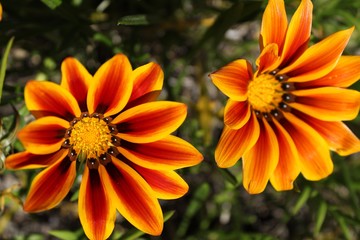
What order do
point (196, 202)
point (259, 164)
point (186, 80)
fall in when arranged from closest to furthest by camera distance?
1. point (259, 164)
2. point (196, 202)
3. point (186, 80)

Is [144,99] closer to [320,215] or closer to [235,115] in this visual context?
[235,115]

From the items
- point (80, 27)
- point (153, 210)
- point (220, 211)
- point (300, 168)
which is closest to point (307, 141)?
point (300, 168)

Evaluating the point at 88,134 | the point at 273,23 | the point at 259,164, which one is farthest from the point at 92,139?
the point at 273,23

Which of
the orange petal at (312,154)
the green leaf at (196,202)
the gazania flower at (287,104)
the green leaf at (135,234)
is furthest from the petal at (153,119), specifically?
the green leaf at (196,202)

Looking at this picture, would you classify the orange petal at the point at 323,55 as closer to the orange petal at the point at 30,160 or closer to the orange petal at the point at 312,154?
the orange petal at the point at 312,154

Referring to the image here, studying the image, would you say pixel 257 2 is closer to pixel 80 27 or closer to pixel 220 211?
pixel 80 27
